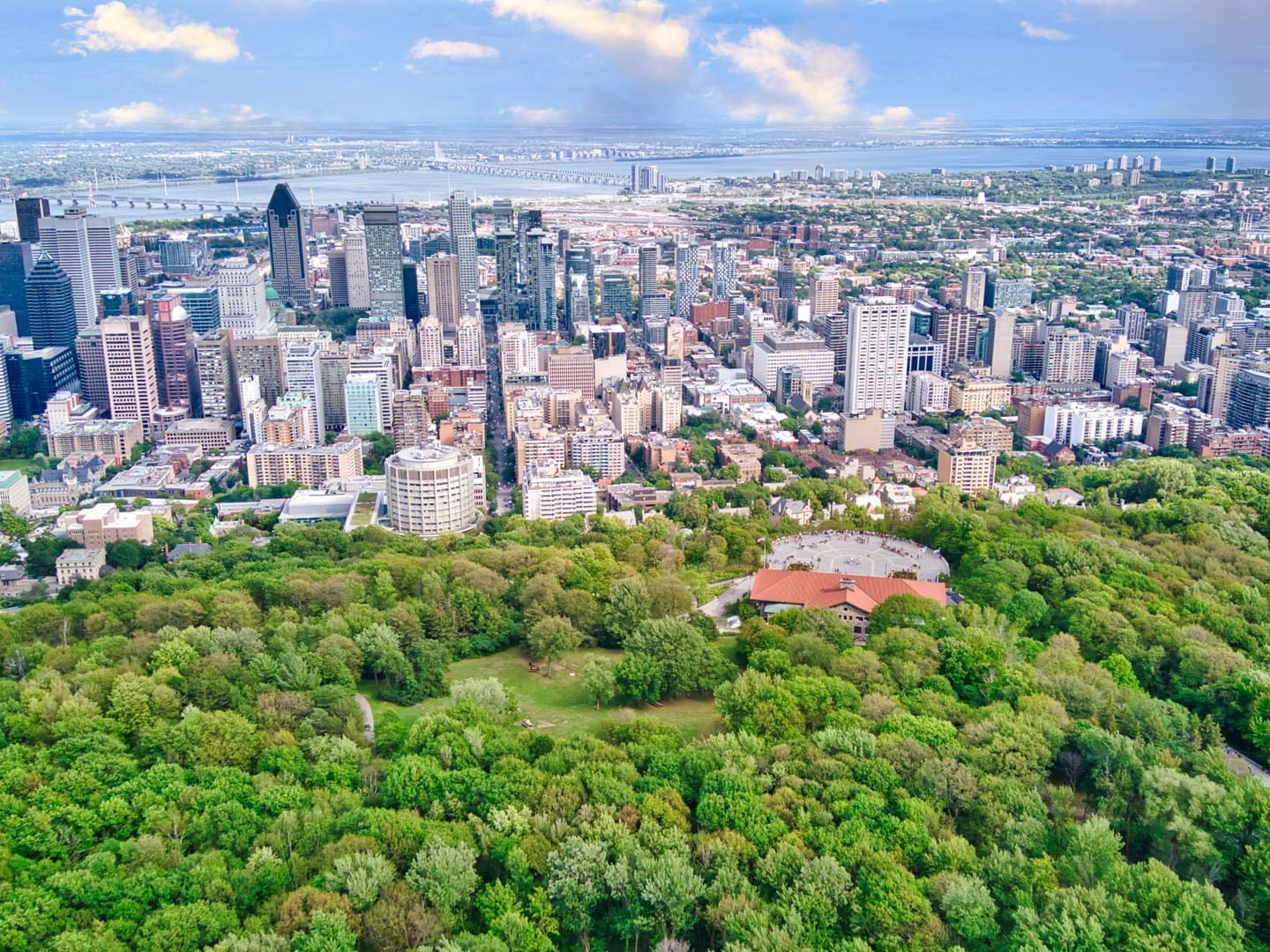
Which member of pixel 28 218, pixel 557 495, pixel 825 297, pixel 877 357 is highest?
pixel 28 218

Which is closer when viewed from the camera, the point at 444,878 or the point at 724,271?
the point at 444,878

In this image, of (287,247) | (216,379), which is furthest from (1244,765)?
(287,247)

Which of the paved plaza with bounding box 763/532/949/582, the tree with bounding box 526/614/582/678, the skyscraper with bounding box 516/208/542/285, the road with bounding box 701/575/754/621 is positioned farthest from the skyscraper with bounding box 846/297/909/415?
the tree with bounding box 526/614/582/678

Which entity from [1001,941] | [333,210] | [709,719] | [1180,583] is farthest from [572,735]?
[333,210]

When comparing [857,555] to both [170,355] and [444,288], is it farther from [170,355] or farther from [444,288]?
[444,288]

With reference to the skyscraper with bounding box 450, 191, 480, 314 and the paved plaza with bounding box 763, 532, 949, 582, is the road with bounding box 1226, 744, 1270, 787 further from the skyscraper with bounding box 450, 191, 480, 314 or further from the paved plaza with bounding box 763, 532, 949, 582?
the skyscraper with bounding box 450, 191, 480, 314

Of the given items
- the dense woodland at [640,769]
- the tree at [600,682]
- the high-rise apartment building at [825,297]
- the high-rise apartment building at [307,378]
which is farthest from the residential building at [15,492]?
the high-rise apartment building at [825,297]

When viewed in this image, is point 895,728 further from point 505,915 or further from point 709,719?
point 505,915
